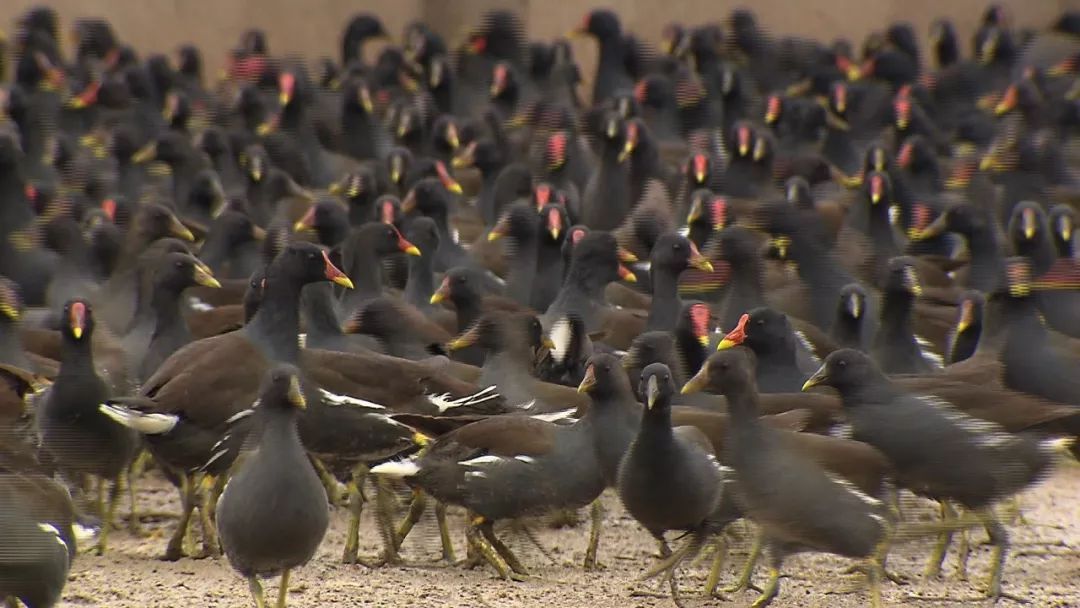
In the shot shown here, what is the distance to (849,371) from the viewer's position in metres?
6.96

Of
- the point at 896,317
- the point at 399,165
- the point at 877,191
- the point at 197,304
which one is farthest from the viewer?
the point at 399,165

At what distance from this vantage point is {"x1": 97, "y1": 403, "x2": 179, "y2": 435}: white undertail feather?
712cm

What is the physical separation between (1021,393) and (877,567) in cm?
138

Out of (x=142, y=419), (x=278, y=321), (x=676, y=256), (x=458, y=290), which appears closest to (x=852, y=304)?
(x=676, y=256)

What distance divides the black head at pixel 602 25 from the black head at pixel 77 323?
8856mm

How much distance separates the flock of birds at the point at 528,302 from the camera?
665cm

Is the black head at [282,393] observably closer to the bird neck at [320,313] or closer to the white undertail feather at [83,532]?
the white undertail feather at [83,532]

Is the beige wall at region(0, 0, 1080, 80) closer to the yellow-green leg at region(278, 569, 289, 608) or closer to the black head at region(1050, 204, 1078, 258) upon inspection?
the black head at region(1050, 204, 1078, 258)

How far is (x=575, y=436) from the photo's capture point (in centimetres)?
703

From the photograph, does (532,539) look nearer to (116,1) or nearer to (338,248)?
(338,248)

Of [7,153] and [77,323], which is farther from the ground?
[7,153]

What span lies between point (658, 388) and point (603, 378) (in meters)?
0.50

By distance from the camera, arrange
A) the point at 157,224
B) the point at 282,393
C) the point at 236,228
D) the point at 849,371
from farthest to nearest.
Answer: the point at 236,228 < the point at 157,224 < the point at 849,371 < the point at 282,393

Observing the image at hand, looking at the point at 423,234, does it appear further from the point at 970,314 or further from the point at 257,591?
the point at 257,591
